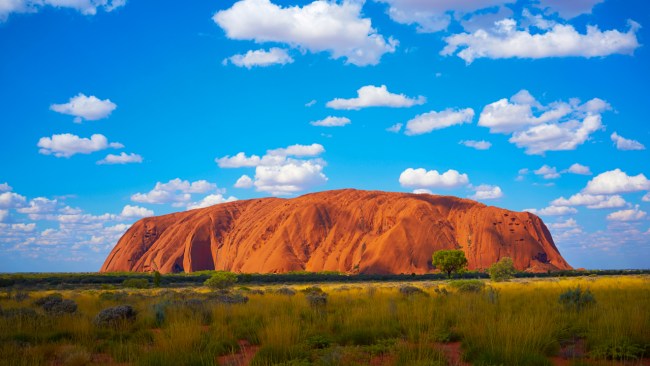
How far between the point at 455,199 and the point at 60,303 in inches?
4604

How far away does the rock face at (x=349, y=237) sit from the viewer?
341 ft

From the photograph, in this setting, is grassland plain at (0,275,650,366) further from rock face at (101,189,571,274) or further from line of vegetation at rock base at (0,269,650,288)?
rock face at (101,189,571,274)

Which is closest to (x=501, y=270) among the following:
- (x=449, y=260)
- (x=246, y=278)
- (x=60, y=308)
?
(x=449, y=260)

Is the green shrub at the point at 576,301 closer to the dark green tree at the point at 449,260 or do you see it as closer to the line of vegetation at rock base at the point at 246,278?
the line of vegetation at rock base at the point at 246,278

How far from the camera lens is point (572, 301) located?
1282 centimetres

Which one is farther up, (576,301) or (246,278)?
(576,301)

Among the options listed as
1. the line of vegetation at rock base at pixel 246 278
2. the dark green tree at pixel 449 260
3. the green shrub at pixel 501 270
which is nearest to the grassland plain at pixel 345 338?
the green shrub at pixel 501 270

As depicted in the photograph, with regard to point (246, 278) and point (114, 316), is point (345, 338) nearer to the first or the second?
point (114, 316)

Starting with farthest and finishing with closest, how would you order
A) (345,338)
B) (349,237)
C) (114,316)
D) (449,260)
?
(349,237)
(449,260)
(114,316)
(345,338)

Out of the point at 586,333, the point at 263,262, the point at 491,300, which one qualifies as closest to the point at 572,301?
the point at 491,300

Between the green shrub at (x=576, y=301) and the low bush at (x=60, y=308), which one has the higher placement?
the green shrub at (x=576, y=301)

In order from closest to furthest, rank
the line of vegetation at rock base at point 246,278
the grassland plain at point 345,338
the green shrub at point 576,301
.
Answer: the grassland plain at point 345,338
the green shrub at point 576,301
the line of vegetation at rock base at point 246,278

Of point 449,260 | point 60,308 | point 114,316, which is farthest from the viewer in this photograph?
point 449,260

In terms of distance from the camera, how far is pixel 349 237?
11212 cm
